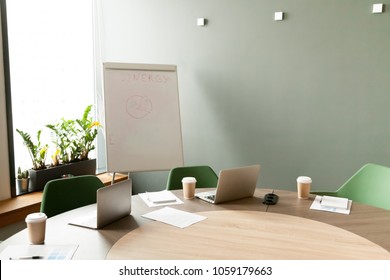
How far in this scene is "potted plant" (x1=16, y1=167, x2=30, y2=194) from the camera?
127 inches

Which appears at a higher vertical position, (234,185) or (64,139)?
(64,139)

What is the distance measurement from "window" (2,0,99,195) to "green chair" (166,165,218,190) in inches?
59.0

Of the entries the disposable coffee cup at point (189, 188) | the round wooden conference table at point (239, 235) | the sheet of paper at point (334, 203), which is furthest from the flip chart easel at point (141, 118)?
the sheet of paper at point (334, 203)

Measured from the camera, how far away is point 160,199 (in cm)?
208

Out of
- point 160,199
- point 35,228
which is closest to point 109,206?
point 35,228

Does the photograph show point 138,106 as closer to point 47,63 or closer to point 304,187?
point 47,63

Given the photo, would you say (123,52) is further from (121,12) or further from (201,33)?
(201,33)

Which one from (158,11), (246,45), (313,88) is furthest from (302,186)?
(158,11)

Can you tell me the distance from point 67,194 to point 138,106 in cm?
116

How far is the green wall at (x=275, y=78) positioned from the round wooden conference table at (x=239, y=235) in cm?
132

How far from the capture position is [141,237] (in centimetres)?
156

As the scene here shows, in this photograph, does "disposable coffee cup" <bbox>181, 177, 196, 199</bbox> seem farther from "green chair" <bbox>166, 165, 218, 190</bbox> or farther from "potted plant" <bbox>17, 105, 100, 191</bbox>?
"potted plant" <bbox>17, 105, 100, 191</bbox>

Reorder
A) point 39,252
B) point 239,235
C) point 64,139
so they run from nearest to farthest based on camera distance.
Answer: point 39,252, point 239,235, point 64,139

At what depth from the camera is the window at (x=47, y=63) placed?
3258 mm
